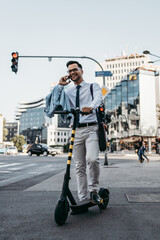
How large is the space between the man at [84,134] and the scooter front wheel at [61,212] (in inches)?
20.6

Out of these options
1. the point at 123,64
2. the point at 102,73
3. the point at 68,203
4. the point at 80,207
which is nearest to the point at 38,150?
the point at 102,73

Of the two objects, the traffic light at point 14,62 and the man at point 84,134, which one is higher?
the traffic light at point 14,62

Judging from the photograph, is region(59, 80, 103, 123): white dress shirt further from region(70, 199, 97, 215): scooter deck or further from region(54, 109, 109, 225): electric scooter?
region(70, 199, 97, 215): scooter deck

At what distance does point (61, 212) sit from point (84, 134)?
107 cm

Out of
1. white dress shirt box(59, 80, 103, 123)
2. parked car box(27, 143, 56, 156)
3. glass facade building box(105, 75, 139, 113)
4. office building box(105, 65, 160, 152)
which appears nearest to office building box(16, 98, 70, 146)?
glass facade building box(105, 75, 139, 113)

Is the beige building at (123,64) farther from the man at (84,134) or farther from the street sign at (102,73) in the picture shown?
the man at (84,134)

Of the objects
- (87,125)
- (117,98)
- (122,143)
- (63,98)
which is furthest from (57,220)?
(117,98)

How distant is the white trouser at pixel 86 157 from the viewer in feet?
10.7

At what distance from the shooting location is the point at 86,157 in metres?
3.32

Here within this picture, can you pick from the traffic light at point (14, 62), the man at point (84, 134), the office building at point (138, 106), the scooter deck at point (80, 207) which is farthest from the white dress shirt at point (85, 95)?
the office building at point (138, 106)

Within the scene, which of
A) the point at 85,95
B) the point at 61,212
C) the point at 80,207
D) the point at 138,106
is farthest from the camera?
the point at 138,106

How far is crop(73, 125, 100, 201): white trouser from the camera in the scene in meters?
3.27

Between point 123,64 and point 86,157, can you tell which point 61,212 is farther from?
point 123,64

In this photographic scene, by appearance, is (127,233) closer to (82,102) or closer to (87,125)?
(87,125)
